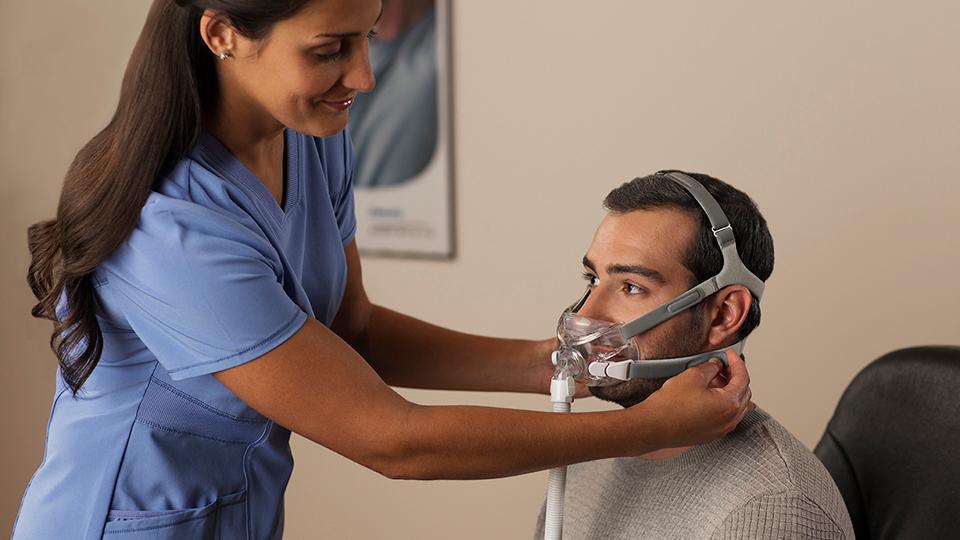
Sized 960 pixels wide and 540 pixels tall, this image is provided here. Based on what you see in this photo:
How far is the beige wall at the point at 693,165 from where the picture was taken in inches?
81.1

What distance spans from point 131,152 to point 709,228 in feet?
2.45

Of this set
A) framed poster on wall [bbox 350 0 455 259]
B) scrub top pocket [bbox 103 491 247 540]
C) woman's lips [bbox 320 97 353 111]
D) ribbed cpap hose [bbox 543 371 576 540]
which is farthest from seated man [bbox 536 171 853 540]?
framed poster on wall [bbox 350 0 455 259]

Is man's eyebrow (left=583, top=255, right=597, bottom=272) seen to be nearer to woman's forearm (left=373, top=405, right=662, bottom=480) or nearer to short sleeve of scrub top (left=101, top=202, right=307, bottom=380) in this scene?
woman's forearm (left=373, top=405, right=662, bottom=480)

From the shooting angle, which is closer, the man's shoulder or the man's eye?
the man's shoulder

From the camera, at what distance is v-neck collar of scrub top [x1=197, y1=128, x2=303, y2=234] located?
1.43 metres

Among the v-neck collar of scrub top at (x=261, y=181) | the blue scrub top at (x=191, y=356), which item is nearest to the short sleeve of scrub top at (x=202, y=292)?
the blue scrub top at (x=191, y=356)

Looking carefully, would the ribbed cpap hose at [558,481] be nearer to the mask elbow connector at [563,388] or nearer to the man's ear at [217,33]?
the mask elbow connector at [563,388]

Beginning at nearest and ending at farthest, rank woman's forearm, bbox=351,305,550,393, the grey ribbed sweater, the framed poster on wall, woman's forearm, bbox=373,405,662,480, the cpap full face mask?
1. woman's forearm, bbox=373,405,662,480
2. the grey ribbed sweater
3. the cpap full face mask
4. woman's forearm, bbox=351,305,550,393
5. the framed poster on wall

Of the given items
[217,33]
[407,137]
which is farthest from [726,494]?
[407,137]

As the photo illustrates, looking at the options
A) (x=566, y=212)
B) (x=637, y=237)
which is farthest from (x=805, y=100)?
(x=637, y=237)

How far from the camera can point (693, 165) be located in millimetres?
2342

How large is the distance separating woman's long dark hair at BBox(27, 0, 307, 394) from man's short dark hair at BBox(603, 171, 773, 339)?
0.58 m

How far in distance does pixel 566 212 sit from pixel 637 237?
41.3 inches

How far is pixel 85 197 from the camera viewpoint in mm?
1347
